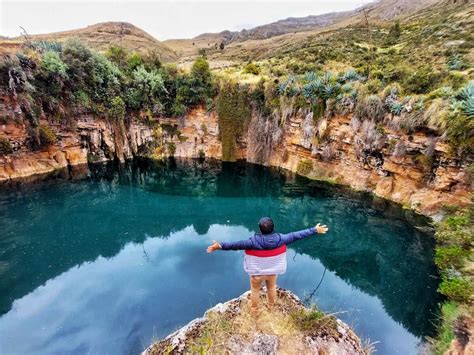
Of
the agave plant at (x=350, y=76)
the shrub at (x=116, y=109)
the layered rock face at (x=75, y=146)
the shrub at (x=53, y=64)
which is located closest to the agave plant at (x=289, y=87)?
the agave plant at (x=350, y=76)

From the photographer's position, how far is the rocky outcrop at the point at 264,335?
531 cm

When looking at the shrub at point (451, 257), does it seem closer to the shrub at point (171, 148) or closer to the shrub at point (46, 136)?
the shrub at point (171, 148)

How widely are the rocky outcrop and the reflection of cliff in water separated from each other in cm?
391

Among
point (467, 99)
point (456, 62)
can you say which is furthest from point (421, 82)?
point (456, 62)

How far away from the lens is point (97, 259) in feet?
37.7

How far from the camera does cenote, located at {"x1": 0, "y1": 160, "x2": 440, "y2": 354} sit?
320 inches

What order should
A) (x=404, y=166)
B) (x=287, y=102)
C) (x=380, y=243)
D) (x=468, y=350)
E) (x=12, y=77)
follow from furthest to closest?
(x=287, y=102), (x=12, y=77), (x=404, y=166), (x=380, y=243), (x=468, y=350)

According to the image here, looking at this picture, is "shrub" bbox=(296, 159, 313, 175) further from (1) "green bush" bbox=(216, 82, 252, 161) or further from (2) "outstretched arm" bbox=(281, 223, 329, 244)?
(2) "outstretched arm" bbox=(281, 223, 329, 244)

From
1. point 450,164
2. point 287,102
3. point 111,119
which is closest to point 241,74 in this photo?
point 287,102

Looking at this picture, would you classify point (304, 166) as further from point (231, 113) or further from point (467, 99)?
point (467, 99)

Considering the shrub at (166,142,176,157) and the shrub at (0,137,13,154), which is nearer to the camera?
the shrub at (0,137,13,154)

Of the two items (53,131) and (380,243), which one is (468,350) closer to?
(380,243)

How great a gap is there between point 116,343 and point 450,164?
15.2 m

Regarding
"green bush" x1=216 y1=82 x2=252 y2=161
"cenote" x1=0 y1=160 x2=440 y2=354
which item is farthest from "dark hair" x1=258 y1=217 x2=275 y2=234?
"green bush" x1=216 y1=82 x2=252 y2=161
